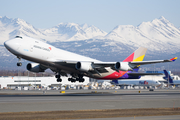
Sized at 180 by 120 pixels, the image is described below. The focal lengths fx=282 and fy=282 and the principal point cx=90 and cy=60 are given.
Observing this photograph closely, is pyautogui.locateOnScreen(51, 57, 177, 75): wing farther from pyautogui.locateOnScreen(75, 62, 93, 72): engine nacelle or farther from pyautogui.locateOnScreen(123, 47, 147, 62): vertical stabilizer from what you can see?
pyautogui.locateOnScreen(123, 47, 147, 62): vertical stabilizer

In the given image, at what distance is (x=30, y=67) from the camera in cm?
6450

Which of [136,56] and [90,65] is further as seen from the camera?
[136,56]

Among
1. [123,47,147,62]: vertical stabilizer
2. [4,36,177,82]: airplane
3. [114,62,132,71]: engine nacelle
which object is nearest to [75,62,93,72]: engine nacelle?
[4,36,177,82]: airplane

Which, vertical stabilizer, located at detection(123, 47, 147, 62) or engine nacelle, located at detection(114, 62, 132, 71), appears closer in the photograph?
engine nacelle, located at detection(114, 62, 132, 71)

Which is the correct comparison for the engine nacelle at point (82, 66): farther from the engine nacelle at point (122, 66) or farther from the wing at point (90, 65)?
the engine nacelle at point (122, 66)

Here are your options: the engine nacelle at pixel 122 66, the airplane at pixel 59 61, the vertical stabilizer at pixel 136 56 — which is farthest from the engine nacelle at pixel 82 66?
the vertical stabilizer at pixel 136 56

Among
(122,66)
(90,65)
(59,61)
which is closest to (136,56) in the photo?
(122,66)

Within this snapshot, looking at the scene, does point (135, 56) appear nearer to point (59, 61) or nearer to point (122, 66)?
point (122, 66)

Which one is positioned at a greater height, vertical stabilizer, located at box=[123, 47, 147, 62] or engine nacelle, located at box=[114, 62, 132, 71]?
vertical stabilizer, located at box=[123, 47, 147, 62]

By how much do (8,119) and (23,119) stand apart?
1539 millimetres

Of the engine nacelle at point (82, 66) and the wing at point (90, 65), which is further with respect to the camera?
the engine nacelle at point (82, 66)

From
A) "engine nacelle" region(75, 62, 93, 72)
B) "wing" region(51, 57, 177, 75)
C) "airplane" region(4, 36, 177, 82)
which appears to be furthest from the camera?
"engine nacelle" region(75, 62, 93, 72)

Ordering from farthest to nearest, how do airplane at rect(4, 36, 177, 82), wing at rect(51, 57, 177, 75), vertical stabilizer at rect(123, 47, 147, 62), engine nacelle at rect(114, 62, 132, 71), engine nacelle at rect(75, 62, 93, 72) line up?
vertical stabilizer at rect(123, 47, 147, 62)
engine nacelle at rect(114, 62, 132, 71)
engine nacelle at rect(75, 62, 93, 72)
wing at rect(51, 57, 177, 75)
airplane at rect(4, 36, 177, 82)

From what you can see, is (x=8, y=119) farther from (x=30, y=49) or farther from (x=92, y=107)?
(x=30, y=49)
